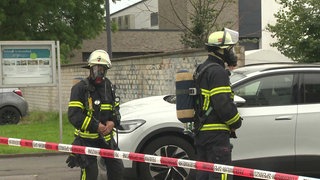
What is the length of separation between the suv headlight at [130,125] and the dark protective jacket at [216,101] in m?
1.85

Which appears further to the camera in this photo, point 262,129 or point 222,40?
point 262,129

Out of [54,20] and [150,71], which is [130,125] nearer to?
[150,71]

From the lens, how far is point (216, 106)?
4.39 metres

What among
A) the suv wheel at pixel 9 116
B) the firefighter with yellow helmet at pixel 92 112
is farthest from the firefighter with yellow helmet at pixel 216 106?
the suv wheel at pixel 9 116

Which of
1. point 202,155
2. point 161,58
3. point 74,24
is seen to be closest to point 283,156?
point 202,155

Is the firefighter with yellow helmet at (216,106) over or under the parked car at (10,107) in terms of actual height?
over

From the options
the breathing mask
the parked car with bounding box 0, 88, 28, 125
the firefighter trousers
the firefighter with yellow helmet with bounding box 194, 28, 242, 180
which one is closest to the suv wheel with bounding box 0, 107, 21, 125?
the parked car with bounding box 0, 88, 28, 125

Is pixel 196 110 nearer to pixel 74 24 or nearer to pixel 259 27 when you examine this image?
pixel 74 24

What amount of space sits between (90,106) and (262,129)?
2.36 meters

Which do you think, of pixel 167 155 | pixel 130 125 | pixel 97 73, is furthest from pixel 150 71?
pixel 97 73

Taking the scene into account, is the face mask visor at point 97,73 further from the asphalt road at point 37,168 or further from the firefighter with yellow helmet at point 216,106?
the asphalt road at point 37,168

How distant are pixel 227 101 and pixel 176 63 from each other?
7.61m

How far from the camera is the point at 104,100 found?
4953mm

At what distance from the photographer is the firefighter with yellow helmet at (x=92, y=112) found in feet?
15.9
